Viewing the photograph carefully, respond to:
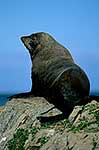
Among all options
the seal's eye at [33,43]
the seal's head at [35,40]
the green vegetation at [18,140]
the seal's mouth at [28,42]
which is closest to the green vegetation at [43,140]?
Result: the green vegetation at [18,140]

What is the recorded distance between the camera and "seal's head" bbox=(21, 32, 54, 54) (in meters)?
17.2

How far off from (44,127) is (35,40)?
524 centimetres

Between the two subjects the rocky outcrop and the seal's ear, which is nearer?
the rocky outcrop

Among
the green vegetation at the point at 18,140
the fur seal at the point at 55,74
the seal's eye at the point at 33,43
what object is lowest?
the green vegetation at the point at 18,140

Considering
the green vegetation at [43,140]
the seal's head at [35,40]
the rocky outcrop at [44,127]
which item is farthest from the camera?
the seal's head at [35,40]

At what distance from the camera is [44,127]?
1312 cm

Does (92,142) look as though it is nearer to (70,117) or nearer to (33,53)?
(70,117)

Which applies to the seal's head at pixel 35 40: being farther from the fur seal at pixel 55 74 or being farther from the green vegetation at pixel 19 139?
the green vegetation at pixel 19 139

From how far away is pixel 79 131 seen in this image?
11008mm

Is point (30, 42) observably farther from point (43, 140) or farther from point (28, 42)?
point (43, 140)

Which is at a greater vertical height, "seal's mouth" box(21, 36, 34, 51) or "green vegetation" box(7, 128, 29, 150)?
"seal's mouth" box(21, 36, 34, 51)

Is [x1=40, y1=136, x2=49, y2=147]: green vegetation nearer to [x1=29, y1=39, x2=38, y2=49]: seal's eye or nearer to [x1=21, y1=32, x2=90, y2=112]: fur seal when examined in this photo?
[x1=21, y1=32, x2=90, y2=112]: fur seal

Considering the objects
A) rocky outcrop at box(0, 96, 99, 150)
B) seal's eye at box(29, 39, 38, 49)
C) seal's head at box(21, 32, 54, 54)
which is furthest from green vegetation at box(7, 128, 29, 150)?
seal's eye at box(29, 39, 38, 49)

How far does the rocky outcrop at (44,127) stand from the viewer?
10.7 meters
